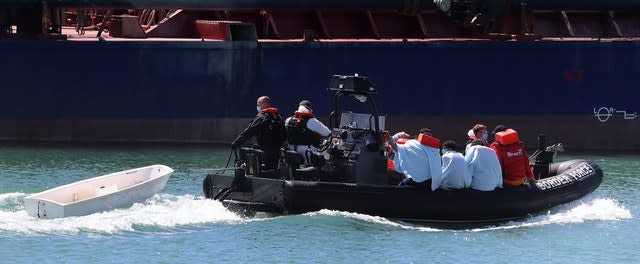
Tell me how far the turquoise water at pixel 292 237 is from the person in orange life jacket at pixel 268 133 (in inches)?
40.7

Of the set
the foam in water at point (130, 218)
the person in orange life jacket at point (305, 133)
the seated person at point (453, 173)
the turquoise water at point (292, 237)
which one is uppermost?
the person in orange life jacket at point (305, 133)

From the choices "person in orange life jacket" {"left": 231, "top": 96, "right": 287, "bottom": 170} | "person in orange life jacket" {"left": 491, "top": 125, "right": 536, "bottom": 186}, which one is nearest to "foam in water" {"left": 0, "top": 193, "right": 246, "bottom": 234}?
"person in orange life jacket" {"left": 231, "top": 96, "right": 287, "bottom": 170}

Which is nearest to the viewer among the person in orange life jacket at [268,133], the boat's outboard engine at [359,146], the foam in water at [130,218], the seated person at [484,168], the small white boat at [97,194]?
the foam in water at [130,218]

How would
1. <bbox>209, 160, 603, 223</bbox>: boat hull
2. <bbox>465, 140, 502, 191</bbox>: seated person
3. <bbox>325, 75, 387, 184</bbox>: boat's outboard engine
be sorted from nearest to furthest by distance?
1. <bbox>209, 160, 603, 223</bbox>: boat hull
2. <bbox>325, 75, 387, 184</bbox>: boat's outboard engine
3. <bbox>465, 140, 502, 191</bbox>: seated person

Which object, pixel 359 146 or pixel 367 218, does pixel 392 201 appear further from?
pixel 359 146

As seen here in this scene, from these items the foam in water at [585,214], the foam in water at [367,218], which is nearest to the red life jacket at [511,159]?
the foam in water at [585,214]

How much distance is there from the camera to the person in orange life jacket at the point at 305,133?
66.9 feet

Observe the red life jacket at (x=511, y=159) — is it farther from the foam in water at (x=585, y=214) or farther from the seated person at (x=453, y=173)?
the seated person at (x=453, y=173)

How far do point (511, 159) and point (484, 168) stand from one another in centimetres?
62

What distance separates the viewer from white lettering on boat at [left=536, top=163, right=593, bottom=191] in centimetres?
2106

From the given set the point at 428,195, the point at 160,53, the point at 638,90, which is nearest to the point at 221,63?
the point at 160,53

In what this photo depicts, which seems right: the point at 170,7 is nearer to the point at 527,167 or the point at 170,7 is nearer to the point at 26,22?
the point at 26,22

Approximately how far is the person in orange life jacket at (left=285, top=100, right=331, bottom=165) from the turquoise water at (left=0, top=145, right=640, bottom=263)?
3.92 feet

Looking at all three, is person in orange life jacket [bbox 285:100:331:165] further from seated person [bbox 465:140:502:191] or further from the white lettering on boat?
the white lettering on boat
